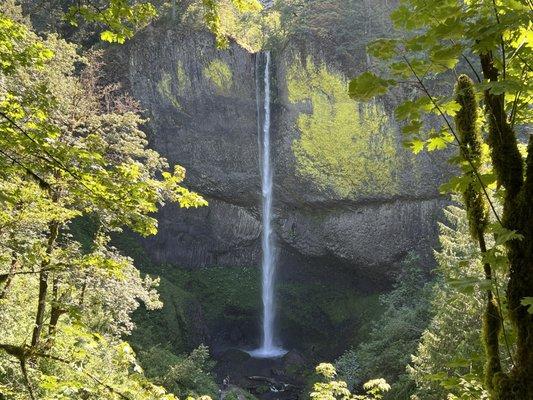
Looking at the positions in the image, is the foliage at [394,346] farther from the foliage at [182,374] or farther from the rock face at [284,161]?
the foliage at [182,374]

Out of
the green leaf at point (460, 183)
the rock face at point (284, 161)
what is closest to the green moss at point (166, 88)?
the rock face at point (284, 161)

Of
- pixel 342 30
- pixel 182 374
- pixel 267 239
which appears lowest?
pixel 182 374

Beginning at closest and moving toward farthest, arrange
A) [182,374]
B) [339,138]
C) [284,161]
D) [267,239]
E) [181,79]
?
1. [182,374]
2. [339,138]
3. [284,161]
4. [181,79]
5. [267,239]

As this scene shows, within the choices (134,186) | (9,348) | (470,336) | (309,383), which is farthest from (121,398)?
(309,383)

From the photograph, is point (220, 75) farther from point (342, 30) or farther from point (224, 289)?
point (224, 289)

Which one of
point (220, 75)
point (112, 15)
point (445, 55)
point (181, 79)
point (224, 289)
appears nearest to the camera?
point (445, 55)

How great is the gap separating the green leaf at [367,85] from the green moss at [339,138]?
17524mm

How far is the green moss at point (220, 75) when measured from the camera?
65.8 ft

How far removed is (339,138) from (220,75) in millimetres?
6071

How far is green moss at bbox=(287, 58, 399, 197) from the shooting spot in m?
18.8

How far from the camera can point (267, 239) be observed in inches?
836

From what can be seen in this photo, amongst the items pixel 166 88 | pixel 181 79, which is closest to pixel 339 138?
pixel 181 79

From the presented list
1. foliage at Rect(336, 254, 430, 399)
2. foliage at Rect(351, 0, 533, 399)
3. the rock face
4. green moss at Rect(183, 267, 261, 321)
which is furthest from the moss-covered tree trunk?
green moss at Rect(183, 267, 261, 321)

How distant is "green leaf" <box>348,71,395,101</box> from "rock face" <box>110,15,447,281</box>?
17464mm
